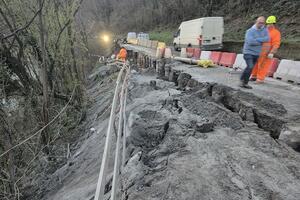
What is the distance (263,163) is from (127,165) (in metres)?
2.20

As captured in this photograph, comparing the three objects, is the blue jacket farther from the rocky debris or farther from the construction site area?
the rocky debris

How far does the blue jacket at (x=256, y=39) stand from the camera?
25.9 feet

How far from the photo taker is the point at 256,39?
25.8 ft

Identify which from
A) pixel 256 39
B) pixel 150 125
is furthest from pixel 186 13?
pixel 150 125

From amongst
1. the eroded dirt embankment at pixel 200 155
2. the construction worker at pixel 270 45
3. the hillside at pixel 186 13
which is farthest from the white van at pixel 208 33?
the eroded dirt embankment at pixel 200 155

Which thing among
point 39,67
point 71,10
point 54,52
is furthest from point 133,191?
point 71,10

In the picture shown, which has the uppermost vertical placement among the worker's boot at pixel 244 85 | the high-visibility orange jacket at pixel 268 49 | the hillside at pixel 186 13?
the high-visibility orange jacket at pixel 268 49

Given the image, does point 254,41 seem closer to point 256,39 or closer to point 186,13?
point 256,39

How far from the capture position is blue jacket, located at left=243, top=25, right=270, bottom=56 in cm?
788

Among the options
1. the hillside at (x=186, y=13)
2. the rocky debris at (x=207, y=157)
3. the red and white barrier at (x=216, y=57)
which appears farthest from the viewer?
the hillside at (x=186, y=13)

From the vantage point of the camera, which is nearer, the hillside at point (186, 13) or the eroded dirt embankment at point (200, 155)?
the eroded dirt embankment at point (200, 155)

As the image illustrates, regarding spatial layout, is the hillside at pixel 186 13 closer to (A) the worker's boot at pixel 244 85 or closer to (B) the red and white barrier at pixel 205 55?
(B) the red and white barrier at pixel 205 55

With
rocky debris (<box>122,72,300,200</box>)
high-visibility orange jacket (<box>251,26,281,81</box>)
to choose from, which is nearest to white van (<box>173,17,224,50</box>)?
high-visibility orange jacket (<box>251,26,281,81</box>)

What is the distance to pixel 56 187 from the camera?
7.82 meters
